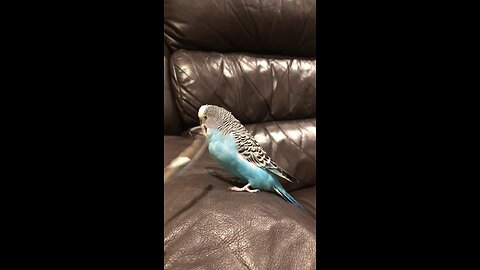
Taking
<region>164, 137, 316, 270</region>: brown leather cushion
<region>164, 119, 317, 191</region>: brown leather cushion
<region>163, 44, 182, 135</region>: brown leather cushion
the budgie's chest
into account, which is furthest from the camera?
<region>164, 119, 317, 191</region>: brown leather cushion

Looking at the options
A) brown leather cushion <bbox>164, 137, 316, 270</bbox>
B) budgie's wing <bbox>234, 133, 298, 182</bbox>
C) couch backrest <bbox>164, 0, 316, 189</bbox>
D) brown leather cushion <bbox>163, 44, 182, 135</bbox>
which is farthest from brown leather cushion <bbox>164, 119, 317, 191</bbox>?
brown leather cushion <bbox>164, 137, 316, 270</bbox>

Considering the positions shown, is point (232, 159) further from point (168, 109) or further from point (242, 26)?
point (242, 26)

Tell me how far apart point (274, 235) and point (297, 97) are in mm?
894

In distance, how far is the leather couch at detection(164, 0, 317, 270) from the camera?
0.54 m

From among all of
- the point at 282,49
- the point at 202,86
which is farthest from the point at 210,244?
the point at 282,49

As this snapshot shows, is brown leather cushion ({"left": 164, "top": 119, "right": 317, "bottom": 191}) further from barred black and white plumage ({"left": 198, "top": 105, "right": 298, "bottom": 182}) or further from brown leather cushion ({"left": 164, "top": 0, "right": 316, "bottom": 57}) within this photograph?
barred black and white plumage ({"left": 198, "top": 105, "right": 298, "bottom": 182})

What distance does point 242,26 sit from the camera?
48.2 inches

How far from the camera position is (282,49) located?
1.36 metres

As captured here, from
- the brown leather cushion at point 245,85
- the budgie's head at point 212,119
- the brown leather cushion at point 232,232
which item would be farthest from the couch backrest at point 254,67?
the brown leather cushion at point 232,232

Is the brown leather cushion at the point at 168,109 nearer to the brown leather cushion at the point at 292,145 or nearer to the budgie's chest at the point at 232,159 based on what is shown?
the brown leather cushion at the point at 292,145
